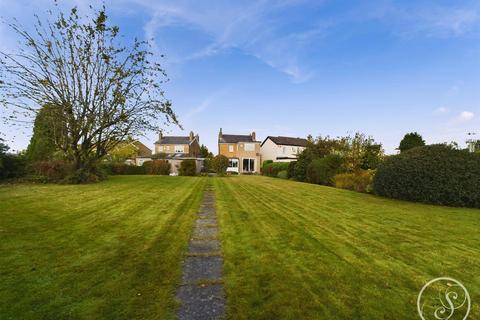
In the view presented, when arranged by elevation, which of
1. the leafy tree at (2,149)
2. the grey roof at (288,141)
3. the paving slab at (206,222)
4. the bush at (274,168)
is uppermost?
the grey roof at (288,141)

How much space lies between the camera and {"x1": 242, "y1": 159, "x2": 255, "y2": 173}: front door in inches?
1825

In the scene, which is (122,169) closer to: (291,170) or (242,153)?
(291,170)

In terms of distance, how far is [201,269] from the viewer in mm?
4012

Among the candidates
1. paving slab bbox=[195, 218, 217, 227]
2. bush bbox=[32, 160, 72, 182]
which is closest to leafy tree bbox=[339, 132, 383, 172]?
paving slab bbox=[195, 218, 217, 227]

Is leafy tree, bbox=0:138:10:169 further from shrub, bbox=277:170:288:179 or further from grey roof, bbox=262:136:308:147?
grey roof, bbox=262:136:308:147

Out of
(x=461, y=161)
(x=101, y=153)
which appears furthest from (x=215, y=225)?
(x=101, y=153)

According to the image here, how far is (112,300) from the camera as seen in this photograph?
2982 mm

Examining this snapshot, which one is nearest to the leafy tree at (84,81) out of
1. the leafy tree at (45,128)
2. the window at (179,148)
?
the leafy tree at (45,128)

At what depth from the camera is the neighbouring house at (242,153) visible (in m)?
45.9

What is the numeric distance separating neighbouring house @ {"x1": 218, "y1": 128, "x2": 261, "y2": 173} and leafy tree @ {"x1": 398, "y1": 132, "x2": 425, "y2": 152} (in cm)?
2519

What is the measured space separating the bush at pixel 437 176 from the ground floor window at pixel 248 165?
114 ft

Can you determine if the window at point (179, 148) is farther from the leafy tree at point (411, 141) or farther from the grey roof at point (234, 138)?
the leafy tree at point (411, 141)

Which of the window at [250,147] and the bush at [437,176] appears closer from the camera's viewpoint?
the bush at [437,176]

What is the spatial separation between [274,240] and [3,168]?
20040mm
